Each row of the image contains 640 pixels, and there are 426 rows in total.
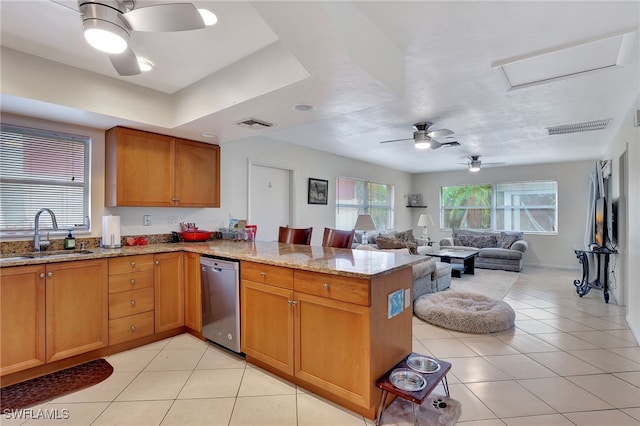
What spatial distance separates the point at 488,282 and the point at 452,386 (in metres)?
3.89

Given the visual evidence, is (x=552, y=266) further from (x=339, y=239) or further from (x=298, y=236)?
(x=298, y=236)

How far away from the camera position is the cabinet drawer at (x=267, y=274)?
2254 mm

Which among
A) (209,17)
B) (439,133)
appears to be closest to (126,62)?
(209,17)

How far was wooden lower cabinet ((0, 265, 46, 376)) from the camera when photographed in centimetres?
222

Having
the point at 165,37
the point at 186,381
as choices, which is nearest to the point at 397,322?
the point at 186,381

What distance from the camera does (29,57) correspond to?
93.9 inches

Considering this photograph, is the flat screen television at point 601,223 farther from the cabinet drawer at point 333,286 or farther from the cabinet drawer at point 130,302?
the cabinet drawer at point 130,302

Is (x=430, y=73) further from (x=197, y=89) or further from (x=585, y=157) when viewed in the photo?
(x=585, y=157)

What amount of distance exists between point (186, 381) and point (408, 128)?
3.83 meters

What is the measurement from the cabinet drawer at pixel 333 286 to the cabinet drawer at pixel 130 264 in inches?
66.9

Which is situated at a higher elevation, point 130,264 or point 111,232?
point 111,232

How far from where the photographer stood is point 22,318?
2.29 meters

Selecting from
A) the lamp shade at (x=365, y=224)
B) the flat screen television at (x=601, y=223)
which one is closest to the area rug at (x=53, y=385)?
the lamp shade at (x=365, y=224)

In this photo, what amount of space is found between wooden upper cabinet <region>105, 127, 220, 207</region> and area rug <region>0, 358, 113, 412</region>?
1.50m
